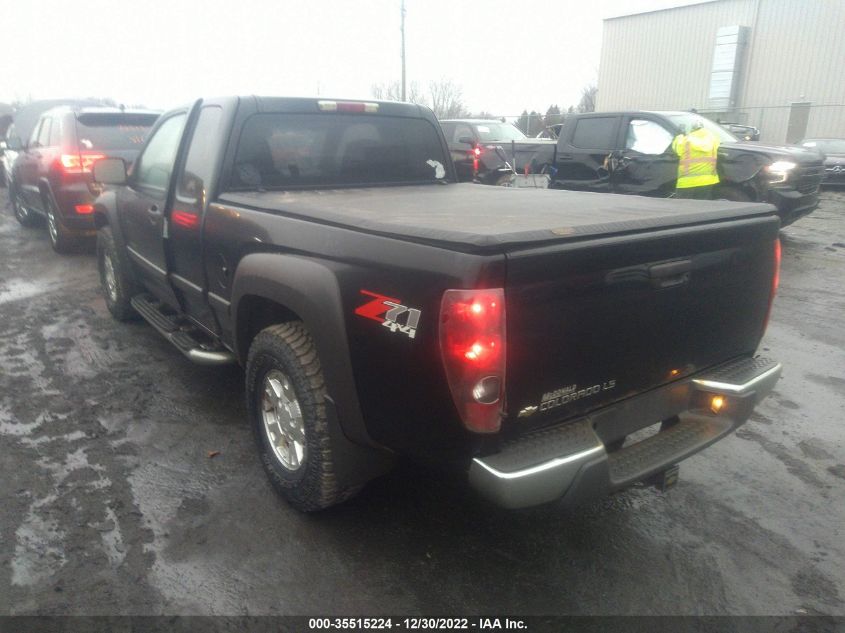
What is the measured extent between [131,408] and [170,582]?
71.4 inches

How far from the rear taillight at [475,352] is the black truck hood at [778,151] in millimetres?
8032

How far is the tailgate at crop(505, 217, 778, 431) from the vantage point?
2.06 m

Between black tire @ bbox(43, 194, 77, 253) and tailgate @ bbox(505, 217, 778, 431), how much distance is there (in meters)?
7.78

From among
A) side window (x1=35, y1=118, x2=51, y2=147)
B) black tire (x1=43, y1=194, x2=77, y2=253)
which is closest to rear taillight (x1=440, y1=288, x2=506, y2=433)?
black tire (x1=43, y1=194, x2=77, y2=253)

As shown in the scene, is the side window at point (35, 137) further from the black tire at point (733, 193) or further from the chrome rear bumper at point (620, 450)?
the black tire at point (733, 193)

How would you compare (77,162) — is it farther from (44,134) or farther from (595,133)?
(595,133)

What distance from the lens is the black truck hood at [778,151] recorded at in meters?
8.38

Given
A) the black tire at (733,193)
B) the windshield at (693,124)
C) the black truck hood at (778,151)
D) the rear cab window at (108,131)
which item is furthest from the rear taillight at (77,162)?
the black truck hood at (778,151)

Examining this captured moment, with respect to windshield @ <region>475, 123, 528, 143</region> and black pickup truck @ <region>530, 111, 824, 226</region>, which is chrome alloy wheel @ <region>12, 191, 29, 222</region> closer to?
windshield @ <region>475, 123, 528, 143</region>

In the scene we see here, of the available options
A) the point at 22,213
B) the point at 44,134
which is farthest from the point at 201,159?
the point at 22,213

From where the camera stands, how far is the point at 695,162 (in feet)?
27.1

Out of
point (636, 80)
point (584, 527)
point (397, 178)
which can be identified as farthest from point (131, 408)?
point (636, 80)

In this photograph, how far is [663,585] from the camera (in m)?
2.55

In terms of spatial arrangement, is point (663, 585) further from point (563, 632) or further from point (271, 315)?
point (271, 315)
